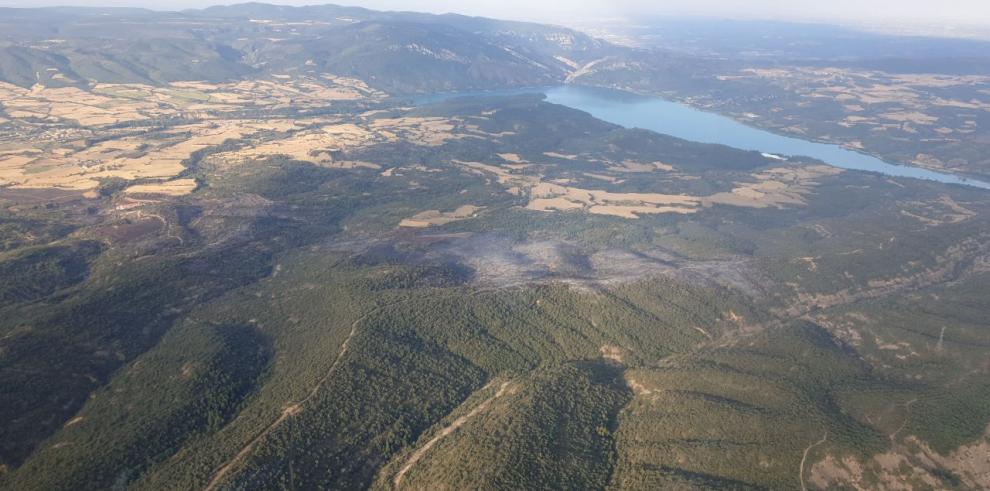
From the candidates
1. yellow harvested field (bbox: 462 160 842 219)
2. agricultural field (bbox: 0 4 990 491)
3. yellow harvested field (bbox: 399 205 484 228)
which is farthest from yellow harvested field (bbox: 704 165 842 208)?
yellow harvested field (bbox: 399 205 484 228)

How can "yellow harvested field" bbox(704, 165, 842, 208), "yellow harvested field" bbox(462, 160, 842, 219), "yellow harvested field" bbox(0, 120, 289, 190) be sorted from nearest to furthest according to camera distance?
"yellow harvested field" bbox(0, 120, 289, 190) < "yellow harvested field" bbox(462, 160, 842, 219) < "yellow harvested field" bbox(704, 165, 842, 208)

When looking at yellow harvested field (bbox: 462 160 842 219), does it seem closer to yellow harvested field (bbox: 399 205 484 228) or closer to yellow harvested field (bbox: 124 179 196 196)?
yellow harvested field (bbox: 399 205 484 228)

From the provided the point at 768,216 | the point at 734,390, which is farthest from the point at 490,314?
the point at 768,216

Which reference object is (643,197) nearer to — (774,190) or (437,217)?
(774,190)

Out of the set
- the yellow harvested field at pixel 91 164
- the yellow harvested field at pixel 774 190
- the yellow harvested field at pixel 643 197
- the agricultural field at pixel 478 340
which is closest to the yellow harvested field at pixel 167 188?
the agricultural field at pixel 478 340

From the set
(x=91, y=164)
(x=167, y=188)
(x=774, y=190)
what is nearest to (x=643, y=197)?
(x=774, y=190)

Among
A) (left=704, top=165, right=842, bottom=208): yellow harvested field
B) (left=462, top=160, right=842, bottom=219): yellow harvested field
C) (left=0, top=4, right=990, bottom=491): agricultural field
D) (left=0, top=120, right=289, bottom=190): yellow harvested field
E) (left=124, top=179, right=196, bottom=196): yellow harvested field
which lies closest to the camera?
(left=0, top=4, right=990, bottom=491): agricultural field

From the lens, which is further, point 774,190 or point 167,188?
point 774,190
